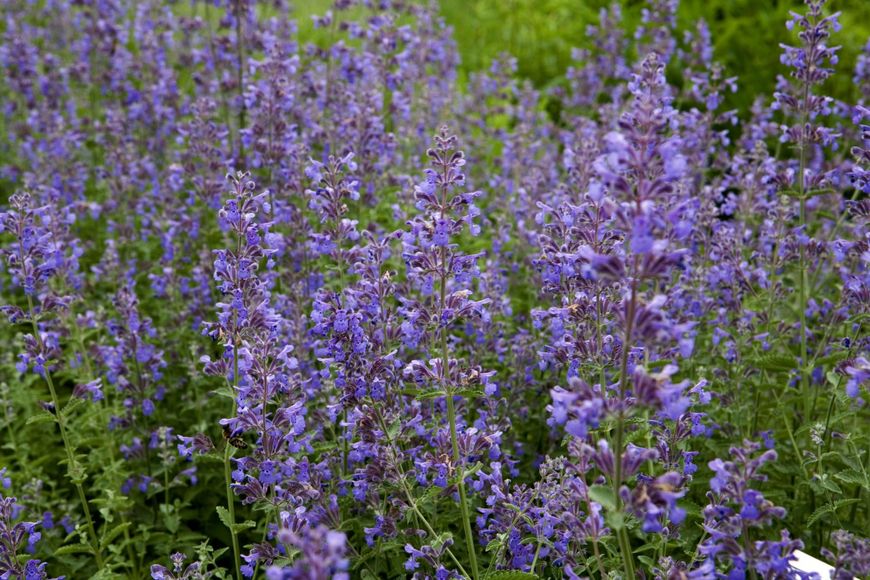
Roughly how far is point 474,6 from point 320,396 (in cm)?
1227

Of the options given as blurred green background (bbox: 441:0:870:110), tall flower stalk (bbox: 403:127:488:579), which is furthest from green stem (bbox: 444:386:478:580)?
blurred green background (bbox: 441:0:870:110)

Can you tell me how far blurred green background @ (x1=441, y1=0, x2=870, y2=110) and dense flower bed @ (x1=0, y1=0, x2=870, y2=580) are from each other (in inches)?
115

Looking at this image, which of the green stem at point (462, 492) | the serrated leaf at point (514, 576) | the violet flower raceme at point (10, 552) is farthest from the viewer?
the violet flower raceme at point (10, 552)

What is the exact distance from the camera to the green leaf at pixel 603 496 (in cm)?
262

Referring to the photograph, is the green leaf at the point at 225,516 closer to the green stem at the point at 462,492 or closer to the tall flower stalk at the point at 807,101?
the green stem at the point at 462,492

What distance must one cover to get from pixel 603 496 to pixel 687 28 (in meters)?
9.54

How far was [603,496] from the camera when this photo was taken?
104 inches

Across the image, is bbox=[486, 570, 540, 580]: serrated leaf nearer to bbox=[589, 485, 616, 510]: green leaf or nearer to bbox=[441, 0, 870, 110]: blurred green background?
bbox=[589, 485, 616, 510]: green leaf

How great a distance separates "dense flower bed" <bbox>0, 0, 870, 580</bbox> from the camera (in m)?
3.13

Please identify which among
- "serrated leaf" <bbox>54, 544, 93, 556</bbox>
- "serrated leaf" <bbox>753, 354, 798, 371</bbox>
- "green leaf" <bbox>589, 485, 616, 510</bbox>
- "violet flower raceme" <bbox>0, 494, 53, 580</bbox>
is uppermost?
"green leaf" <bbox>589, 485, 616, 510</bbox>

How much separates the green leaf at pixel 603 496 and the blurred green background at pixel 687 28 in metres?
8.01

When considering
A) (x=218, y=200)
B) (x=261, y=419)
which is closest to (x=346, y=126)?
(x=218, y=200)

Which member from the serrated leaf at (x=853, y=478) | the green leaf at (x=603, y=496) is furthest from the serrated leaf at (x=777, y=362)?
the green leaf at (x=603, y=496)

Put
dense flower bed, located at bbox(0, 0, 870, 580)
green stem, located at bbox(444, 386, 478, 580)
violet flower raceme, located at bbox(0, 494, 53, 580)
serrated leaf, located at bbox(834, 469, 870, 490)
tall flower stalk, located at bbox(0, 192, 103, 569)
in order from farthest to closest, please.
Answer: tall flower stalk, located at bbox(0, 192, 103, 569) → serrated leaf, located at bbox(834, 469, 870, 490) → violet flower raceme, located at bbox(0, 494, 53, 580) → green stem, located at bbox(444, 386, 478, 580) → dense flower bed, located at bbox(0, 0, 870, 580)
